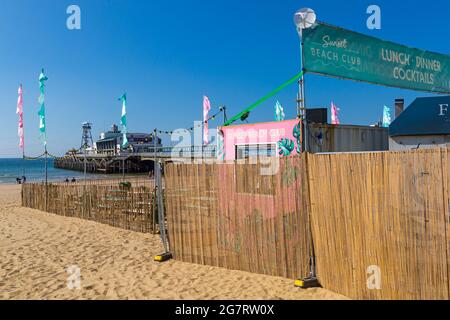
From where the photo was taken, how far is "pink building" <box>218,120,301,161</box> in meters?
9.90

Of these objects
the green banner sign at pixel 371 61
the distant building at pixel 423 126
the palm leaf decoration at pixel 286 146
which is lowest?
the palm leaf decoration at pixel 286 146

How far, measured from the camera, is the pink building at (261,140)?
9.90 meters

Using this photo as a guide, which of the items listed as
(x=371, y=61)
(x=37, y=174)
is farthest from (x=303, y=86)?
(x=37, y=174)

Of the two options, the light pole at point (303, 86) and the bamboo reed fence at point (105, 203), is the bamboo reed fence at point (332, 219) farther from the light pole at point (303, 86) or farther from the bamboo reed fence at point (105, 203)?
the bamboo reed fence at point (105, 203)

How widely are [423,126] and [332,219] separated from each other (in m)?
7.82

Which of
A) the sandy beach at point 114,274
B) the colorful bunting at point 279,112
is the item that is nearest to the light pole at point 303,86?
the sandy beach at point 114,274

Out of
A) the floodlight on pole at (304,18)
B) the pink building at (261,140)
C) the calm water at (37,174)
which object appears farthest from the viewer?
the calm water at (37,174)

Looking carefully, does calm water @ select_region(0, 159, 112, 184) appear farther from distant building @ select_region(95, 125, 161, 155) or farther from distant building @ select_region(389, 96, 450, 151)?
distant building @ select_region(389, 96, 450, 151)

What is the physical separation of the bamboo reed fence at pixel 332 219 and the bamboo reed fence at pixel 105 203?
3.03 m

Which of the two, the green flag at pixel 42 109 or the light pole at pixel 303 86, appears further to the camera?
the green flag at pixel 42 109
